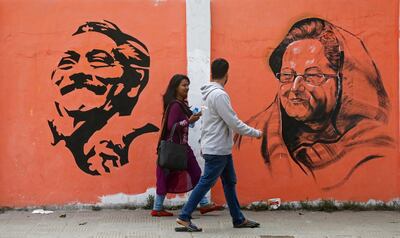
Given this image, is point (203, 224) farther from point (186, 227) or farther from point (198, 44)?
point (198, 44)

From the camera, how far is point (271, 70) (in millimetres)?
8383

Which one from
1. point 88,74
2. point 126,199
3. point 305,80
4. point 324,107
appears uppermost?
point 88,74

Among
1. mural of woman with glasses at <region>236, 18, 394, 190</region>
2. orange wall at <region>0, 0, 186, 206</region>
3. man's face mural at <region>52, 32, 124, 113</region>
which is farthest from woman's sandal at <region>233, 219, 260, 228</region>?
man's face mural at <region>52, 32, 124, 113</region>

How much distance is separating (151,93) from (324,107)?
2125mm

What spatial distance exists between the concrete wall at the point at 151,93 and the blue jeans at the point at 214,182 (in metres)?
1.07

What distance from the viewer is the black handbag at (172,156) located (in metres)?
7.65

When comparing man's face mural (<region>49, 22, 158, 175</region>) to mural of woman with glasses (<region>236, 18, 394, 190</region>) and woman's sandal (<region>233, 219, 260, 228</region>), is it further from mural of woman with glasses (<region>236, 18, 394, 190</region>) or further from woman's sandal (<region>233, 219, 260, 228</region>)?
woman's sandal (<region>233, 219, 260, 228</region>)

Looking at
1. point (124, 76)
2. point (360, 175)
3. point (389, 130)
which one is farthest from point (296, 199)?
point (124, 76)

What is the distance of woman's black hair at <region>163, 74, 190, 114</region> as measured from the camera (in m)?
7.84

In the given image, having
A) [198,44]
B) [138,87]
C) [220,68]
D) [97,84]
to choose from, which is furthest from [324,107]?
[97,84]

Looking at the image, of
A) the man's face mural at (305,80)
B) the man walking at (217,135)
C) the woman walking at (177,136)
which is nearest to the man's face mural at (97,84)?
the woman walking at (177,136)

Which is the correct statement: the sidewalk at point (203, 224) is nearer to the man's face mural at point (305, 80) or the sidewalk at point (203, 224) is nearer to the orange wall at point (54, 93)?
the orange wall at point (54, 93)

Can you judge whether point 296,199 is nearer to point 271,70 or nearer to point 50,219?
point 271,70

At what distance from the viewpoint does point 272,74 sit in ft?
27.5
